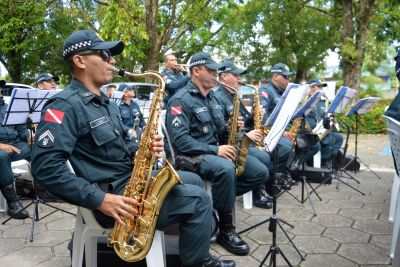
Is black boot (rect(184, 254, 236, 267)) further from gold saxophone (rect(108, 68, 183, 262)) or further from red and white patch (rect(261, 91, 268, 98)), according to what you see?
red and white patch (rect(261, 91, 268, 98))

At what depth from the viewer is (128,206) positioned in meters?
2.33

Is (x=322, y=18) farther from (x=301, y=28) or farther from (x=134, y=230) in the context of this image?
(x=134, y=230)

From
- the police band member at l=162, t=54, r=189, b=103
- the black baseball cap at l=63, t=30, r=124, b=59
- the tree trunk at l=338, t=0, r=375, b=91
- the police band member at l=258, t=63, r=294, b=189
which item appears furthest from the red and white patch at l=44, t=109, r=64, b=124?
the tree trunk at l=338, t=0, r=375, b=91

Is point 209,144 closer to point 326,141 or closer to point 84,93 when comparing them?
point 84,93

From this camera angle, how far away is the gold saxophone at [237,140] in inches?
166

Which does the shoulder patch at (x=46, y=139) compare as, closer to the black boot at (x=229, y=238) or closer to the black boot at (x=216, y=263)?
the black boot at (x=216, y=263)

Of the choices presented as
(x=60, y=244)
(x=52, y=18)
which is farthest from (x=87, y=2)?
(x=60, y=244)

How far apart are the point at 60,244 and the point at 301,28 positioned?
50.0 ft

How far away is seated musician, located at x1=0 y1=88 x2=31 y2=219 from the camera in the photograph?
4516mm

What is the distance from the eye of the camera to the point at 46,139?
2268 millimetres

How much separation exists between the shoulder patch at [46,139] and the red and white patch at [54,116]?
88mm

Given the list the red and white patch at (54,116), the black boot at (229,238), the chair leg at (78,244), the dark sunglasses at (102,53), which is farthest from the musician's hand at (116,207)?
the black boot at (229,238)

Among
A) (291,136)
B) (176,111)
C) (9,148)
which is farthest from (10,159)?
(291,136)

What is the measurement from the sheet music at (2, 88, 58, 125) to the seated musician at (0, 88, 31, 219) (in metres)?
0.50
